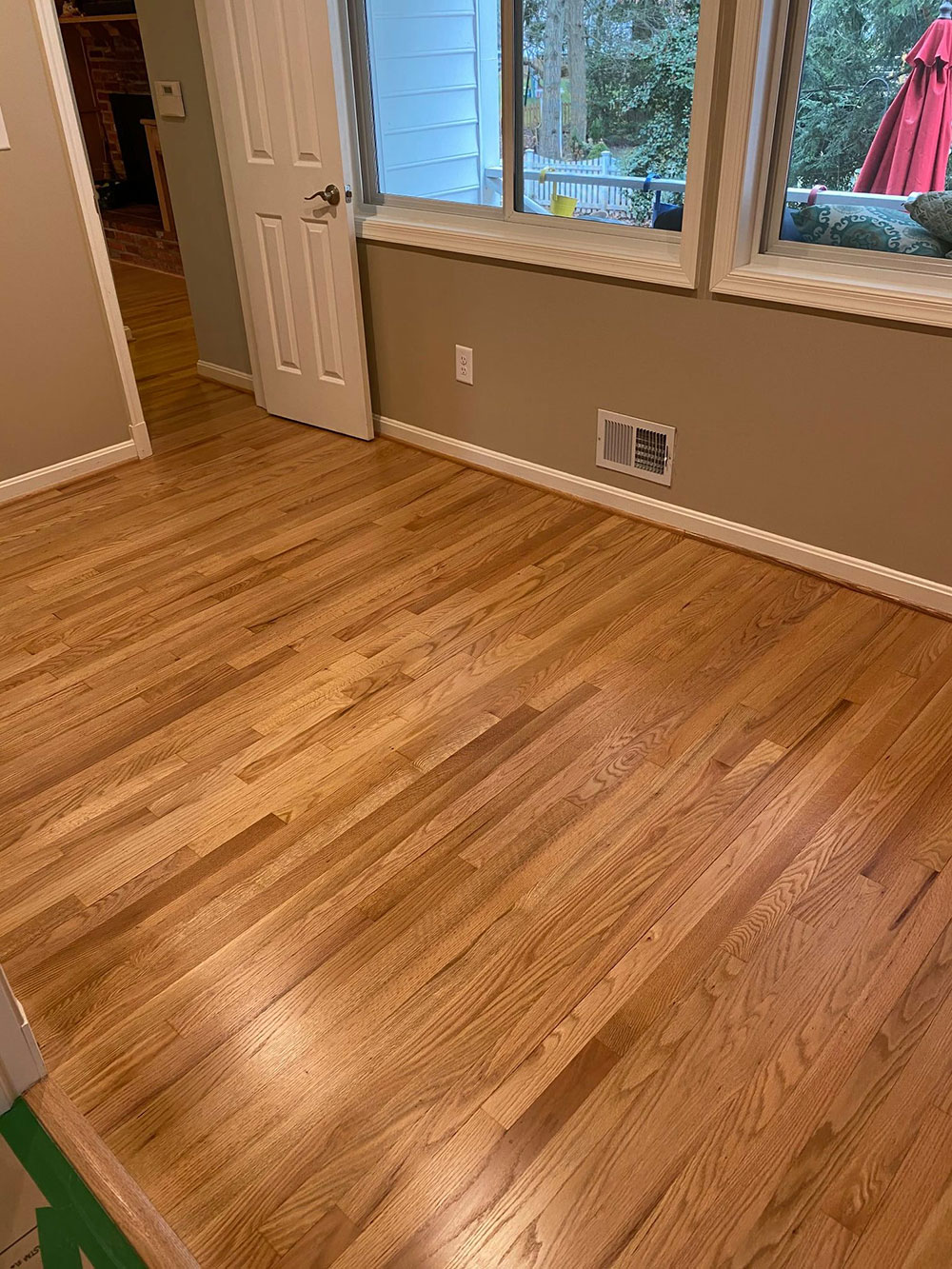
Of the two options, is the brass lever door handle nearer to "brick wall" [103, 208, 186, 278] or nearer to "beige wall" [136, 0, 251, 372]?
"beige wall" [136, 0, 251, 372]

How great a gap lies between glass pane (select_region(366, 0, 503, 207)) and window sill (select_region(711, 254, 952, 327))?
1038 mm

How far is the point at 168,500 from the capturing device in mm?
3324

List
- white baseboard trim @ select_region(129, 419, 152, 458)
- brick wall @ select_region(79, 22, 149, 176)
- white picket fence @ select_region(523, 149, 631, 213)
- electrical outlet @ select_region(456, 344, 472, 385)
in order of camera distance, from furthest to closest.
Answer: brick wall @ select_region(79, 22, 149, 176), white baseboard trim @ select_region(129, 419, 152, 458), electrical outlet @ select_region(456, 344, 472, 385), white picket fence @ select_region(523, 149, 631, 213)

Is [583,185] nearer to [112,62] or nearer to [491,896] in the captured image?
[491,896]

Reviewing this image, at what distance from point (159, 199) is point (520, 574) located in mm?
5621

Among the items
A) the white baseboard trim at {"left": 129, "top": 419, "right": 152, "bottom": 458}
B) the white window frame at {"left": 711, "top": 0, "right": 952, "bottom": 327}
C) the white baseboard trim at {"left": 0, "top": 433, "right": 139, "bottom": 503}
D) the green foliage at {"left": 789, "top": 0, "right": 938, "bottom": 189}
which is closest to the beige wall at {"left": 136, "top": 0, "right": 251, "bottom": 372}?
the white baseboard trim at {"left": 129, "top": 419, "right": 152, "bottom": 458}

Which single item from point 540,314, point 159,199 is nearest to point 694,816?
point 540,314

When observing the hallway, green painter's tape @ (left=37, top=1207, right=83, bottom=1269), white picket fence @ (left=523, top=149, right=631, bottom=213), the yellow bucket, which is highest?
white picket fence @ (left=523, top=149, right=631, bottom=213)

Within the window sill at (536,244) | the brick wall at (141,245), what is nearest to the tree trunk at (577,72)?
the window sill at (536,244)

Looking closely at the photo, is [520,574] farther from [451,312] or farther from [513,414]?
[451,312]

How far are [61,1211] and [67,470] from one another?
2728 mm

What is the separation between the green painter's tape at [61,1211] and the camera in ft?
4.14

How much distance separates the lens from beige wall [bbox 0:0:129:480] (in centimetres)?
296

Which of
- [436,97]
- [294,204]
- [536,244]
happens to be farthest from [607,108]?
[294,204]
